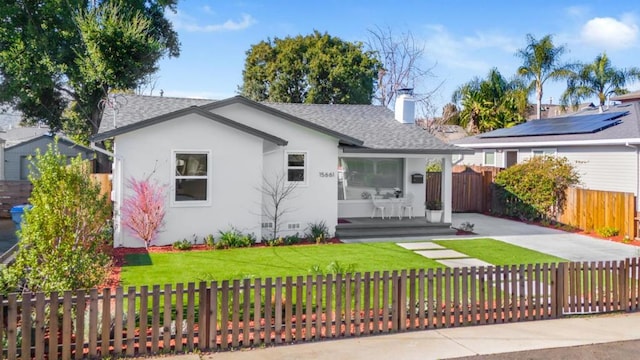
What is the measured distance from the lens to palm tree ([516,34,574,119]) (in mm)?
34412

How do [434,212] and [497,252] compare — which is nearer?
[497,252]

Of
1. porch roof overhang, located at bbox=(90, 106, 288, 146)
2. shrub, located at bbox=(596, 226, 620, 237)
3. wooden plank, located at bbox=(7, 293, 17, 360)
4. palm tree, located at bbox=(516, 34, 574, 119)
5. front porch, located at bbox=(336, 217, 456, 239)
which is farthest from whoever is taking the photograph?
palm tree, located at bbox=(516, 34, 574, 119)

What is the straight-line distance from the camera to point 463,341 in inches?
266

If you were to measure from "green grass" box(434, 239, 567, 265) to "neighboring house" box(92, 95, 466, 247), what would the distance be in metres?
2.65

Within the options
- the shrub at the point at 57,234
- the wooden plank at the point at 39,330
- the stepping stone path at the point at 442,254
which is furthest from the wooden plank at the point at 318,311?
the stepping stone path at the point at 442,254

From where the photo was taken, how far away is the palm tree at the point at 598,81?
120 ft

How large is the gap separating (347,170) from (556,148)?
9.82 meters

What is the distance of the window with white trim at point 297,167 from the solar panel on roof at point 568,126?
11901 mm

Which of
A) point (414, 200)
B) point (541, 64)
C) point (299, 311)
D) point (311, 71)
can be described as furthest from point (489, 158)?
point (299, 311)

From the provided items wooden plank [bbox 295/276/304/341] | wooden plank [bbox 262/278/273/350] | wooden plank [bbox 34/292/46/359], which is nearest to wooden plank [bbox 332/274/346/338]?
wooden plank [bbox 295/276/304/341]

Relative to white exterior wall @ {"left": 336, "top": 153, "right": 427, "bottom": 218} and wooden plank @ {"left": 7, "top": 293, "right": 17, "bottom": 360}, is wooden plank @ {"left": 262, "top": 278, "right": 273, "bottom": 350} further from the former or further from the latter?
white exterior wall @ {"left": 336, "top": 153, "right": 427, "bottom": 218}

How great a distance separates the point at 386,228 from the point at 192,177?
6.31 metres

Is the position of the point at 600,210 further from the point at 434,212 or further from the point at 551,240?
the point at 434,212

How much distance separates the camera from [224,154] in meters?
13.7
